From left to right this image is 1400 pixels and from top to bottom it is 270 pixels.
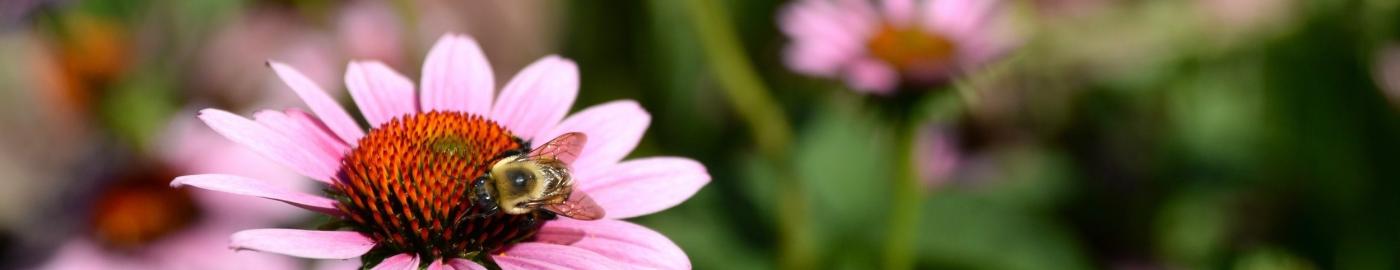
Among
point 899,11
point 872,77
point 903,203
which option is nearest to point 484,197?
point 903,203

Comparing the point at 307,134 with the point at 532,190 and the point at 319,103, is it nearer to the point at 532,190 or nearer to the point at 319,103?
the point at 319,103

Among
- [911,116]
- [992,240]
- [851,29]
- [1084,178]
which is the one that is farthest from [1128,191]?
[911,116]

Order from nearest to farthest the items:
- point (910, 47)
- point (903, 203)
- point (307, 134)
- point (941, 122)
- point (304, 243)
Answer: point (304, 243)
point (307, 134)
point (903, 203)
point (910, 47)
point (941, 122)

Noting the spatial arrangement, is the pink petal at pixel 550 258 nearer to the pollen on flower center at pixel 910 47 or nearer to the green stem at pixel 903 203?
the green stem at pixel 903 203

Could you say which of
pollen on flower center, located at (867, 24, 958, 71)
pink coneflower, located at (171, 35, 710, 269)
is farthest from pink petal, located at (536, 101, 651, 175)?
pollen on flower center, located at (867, 24, 958, 71)

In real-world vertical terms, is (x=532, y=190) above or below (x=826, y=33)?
below

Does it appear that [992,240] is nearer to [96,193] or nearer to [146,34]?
[96,193]

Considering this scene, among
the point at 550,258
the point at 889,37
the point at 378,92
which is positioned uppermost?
the point at 889,37
